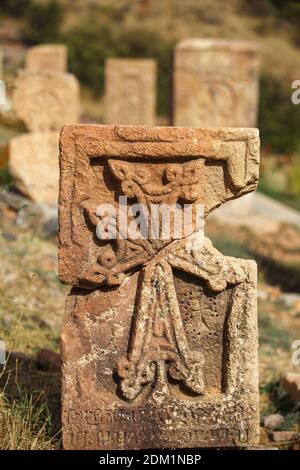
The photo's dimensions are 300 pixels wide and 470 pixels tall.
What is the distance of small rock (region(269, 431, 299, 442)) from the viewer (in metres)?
3.59

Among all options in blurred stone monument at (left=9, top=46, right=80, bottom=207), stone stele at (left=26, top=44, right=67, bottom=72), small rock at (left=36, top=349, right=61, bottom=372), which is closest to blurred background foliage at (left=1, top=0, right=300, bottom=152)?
stone stele at (left=26, top=44, right=67, bottom=72)

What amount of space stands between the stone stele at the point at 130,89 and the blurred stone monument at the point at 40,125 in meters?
5.92

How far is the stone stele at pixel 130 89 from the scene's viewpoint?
13.8 metres

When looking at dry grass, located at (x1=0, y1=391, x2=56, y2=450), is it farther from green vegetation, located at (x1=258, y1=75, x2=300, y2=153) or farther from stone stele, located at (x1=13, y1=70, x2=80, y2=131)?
green vegetation, located at (x1=258, y1=75, x2=300, y2=153)

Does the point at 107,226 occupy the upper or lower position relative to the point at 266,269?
upper

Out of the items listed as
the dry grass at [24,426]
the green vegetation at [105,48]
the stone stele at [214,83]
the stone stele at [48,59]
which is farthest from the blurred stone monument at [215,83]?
the green vegetation at [105,48]

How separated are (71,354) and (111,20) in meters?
24.3

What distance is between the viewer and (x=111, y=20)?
26.1 meters

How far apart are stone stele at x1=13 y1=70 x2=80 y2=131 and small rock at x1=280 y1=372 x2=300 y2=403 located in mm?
4501

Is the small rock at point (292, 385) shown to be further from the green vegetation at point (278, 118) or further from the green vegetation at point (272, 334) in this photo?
the green vegetation at point (278, 118)

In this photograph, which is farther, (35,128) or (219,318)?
(35,128)

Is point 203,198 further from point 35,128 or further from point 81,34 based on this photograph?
point 81,34

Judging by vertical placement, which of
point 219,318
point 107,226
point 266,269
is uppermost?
point 107,226

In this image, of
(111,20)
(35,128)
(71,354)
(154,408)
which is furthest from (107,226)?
(111,20)
